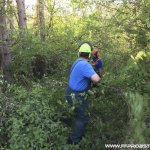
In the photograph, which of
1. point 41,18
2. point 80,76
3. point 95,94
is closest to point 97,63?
point 95,94

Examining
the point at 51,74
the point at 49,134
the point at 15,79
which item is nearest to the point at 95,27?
the point at 51,74

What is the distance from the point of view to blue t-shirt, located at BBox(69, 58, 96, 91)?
21.9 ft

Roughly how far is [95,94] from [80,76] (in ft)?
1.70

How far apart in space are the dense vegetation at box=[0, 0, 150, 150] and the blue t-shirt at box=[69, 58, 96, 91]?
216 mm

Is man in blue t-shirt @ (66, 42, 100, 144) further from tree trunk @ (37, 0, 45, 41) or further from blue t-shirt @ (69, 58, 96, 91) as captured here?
tree trunk @ (37, 0, 45, 41)

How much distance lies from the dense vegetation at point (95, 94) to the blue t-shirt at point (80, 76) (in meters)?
0.22

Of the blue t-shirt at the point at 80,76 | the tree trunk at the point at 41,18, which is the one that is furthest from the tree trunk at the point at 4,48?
the blue t-shirt at the point at 80,76

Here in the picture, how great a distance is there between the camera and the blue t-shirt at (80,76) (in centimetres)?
668

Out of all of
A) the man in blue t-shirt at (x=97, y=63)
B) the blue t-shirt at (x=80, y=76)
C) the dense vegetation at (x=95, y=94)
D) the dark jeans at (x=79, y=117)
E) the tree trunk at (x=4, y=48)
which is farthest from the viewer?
the tree trunk at (x=4, y=48)

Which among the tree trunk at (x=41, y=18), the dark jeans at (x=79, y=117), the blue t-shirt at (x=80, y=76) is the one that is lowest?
the dark jeans at (x=79, y=117)

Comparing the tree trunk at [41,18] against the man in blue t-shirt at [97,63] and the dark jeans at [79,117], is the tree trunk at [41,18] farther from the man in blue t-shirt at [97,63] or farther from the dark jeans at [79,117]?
the dark jeans at [79,117]

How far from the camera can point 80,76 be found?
677 cm

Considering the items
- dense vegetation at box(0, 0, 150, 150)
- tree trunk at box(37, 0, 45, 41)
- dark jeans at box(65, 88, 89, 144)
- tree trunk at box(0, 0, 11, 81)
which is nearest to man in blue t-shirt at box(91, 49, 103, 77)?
dense vegetation at box(0, 0, 150, 150)

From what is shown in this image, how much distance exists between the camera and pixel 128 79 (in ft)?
22.6
